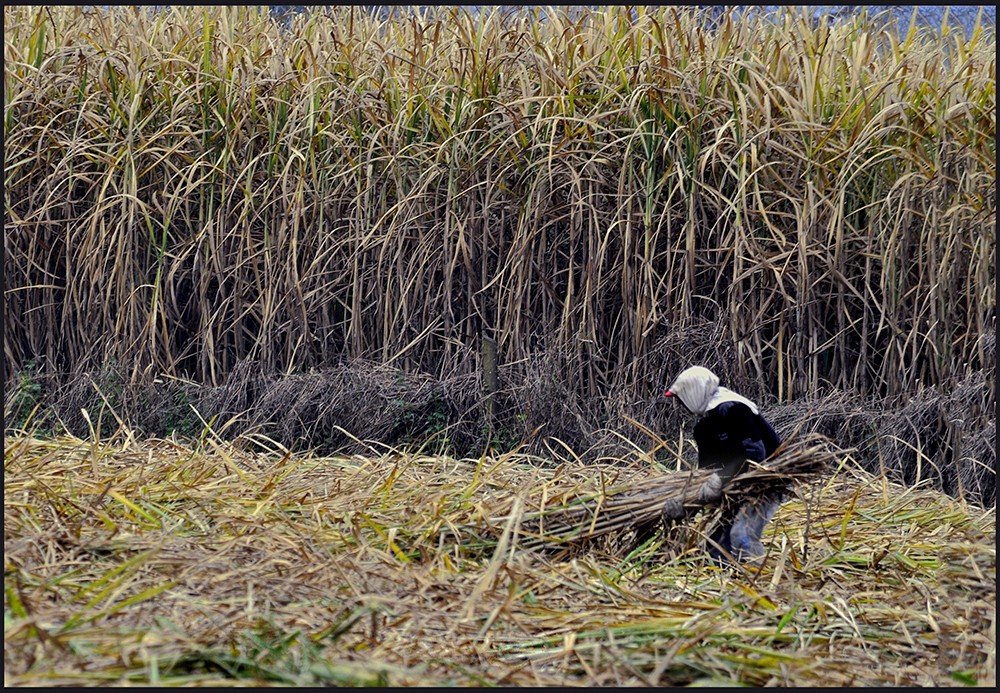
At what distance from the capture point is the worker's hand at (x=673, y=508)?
331 centimetres

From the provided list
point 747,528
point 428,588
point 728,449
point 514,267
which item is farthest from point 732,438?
point 514,267

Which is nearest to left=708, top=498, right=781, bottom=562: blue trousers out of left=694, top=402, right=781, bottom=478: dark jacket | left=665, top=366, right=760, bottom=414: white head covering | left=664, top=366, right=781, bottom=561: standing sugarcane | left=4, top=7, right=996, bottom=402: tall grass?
left=664, top=366, right=781, bottom=561: standing sugarcane

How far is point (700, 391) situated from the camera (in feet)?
11.5

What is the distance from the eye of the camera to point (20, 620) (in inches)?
92.7

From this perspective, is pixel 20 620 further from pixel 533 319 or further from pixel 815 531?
pixel 533 319

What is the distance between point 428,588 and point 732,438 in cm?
120

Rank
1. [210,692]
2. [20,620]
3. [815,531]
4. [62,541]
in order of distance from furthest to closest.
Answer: [815,531], [62,541], [20,620], [210,692]

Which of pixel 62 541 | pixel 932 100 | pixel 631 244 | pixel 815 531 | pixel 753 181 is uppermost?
pixel 932 100

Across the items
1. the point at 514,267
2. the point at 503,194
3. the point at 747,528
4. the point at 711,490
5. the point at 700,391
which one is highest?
the point at 503,194

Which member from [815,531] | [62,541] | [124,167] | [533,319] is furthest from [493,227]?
[62,541]

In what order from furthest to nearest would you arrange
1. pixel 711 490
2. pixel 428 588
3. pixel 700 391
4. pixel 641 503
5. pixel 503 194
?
pixel 503 194, pixel 700 391, pixel 641 503, pixel 711 490, pixel 428 588

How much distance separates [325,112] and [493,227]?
99 centimetres

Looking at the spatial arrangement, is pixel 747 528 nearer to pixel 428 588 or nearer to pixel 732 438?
pixel 732 438

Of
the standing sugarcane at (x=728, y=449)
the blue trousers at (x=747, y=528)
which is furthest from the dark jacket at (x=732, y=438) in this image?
the blue trousers at (x=747, y=528)
